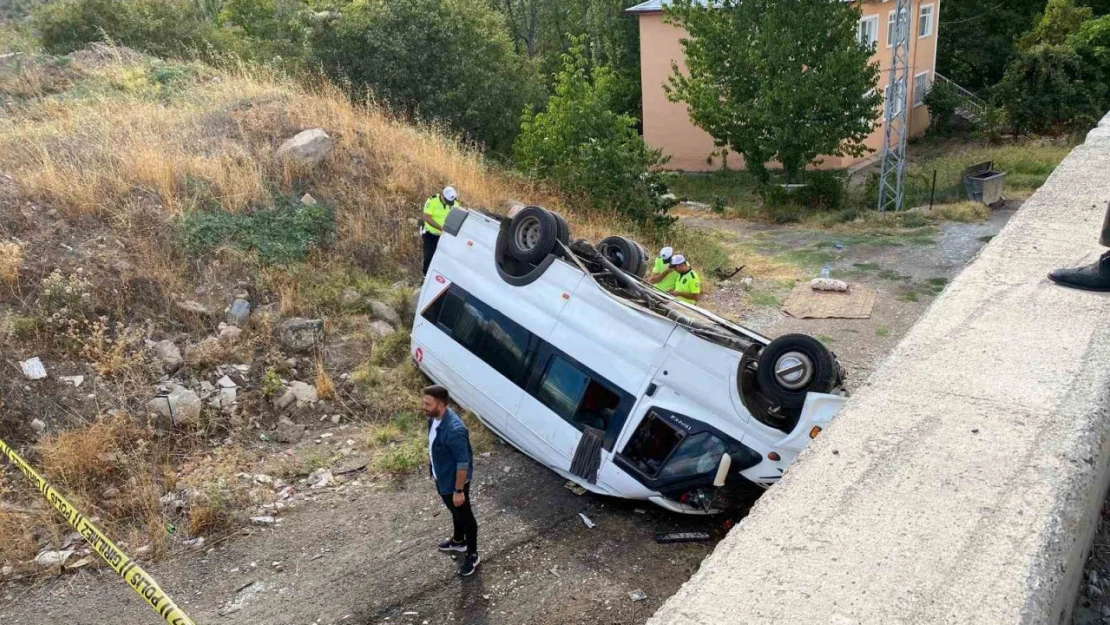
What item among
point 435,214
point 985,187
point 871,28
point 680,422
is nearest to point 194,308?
point 435,214

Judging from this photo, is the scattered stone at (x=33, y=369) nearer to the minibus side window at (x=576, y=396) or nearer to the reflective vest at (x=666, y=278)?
the minibus side window at (x=576, y=396)

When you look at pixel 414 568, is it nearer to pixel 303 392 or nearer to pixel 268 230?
pixel 303 392

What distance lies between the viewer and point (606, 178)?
15258 mm

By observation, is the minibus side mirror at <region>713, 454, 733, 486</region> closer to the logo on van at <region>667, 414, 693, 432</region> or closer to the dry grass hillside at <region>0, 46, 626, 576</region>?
the logo on van at <region>667, 414, 693, 432</region>

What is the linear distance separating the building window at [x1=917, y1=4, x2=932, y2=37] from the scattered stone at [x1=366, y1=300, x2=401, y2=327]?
29.1m

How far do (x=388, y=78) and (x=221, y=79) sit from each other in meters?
3.47

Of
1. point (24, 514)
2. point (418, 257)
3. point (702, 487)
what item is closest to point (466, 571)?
point (702, 487)

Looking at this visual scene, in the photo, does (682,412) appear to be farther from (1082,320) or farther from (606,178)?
(606,178)

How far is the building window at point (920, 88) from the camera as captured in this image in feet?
114

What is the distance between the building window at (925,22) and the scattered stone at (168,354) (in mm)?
31567

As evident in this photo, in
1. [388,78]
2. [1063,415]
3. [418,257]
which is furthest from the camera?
[388,78]

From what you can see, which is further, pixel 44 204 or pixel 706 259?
pixel 706 259

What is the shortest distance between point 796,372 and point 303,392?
17.5ft

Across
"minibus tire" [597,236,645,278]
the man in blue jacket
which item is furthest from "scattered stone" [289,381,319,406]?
Result: "minibus tire" [597,236,645,278]
